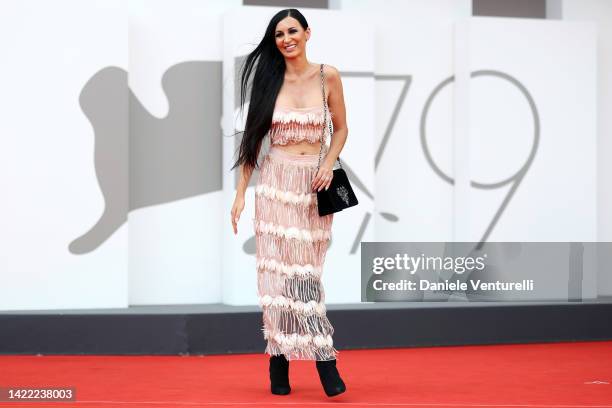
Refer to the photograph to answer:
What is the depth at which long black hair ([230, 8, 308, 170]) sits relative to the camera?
3969 mm

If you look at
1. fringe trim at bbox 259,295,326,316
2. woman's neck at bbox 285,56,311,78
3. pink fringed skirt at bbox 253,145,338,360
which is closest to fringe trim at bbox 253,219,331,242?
pink fringed skirt at bbox 253,145,338,360

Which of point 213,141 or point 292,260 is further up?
point 213,141

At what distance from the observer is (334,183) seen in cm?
393

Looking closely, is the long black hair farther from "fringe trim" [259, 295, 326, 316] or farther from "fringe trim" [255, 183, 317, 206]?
"fringe trim" [259, 295, 326, 316]

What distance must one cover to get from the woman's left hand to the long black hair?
0.27m

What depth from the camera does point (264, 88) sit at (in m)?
4.02

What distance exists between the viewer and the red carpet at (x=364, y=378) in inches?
154

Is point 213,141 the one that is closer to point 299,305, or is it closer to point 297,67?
point 297,67

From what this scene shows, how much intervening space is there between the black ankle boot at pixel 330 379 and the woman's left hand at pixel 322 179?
0.65m

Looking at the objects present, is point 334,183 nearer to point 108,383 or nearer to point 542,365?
point 108,383

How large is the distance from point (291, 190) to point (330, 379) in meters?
0.72

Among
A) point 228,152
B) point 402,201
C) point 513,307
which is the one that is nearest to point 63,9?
point 228,152

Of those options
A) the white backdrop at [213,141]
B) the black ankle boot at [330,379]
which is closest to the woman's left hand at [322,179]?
the black ankle boot at [330,379]

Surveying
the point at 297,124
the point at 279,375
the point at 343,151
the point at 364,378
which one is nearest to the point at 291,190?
the point at 297,124
